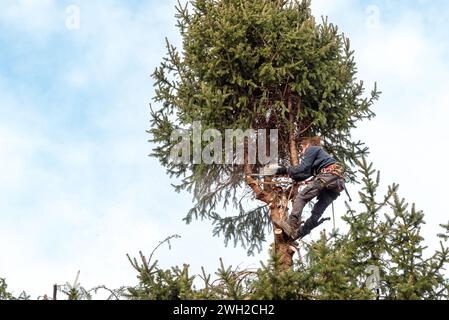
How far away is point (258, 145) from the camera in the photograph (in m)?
13.9

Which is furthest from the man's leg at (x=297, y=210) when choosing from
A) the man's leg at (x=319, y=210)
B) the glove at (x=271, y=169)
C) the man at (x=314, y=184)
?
the glove at (x=271, y=169)

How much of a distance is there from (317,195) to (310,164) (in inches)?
23.7

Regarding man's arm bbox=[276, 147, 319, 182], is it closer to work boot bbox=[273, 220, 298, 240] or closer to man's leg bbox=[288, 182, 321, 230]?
man's leg bbox=[288, 182, 321, 230]

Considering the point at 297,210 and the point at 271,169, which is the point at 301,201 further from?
the point at 271,169

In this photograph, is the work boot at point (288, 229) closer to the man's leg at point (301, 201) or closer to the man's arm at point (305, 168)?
the man's leg at point (301, 201)

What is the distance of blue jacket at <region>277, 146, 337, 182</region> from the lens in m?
12.2

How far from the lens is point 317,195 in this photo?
1234 centimetres

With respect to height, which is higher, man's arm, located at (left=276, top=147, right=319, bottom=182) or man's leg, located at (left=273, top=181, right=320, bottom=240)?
man's arm, located at (left=276, top=147, right=319, bottom=182)

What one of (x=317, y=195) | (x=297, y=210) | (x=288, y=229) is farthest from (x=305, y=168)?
(x=288, y=229)

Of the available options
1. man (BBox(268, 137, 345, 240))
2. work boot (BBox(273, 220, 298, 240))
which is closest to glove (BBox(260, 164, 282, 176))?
man (BBox(268, 137, 345, 240))

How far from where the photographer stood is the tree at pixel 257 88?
13500mm

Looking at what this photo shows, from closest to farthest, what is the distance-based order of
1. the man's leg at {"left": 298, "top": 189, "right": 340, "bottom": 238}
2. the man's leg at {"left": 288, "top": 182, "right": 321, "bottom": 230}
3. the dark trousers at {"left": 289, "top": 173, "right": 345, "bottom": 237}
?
1. the dark trousers at {"left": 289, "top": 173, "right": 345, "bottom": 237}
2. the man's leg at {"left": 288, "top": 182, "right": 321, "bottom": 230}
3. the man's leg at {"left": 298, "top": 189, "right": 340, "bottom": 238}
